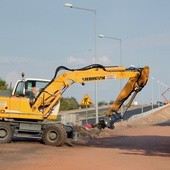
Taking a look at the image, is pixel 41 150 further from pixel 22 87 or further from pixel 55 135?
pixel 22 87

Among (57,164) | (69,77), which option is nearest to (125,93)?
(69,77)

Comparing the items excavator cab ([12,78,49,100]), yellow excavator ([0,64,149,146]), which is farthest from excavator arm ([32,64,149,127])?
excavator cab ([12,78,49,100])

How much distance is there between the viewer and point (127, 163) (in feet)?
56.5

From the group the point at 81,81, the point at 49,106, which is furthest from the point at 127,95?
the point at 49,106

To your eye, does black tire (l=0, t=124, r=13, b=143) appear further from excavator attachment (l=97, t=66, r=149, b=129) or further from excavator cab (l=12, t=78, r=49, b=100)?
excavator attachment (l=97, t=66, r=149, b=129)

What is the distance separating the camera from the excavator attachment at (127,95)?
23.9 meters

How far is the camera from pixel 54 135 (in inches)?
982

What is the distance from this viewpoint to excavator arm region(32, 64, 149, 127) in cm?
2461

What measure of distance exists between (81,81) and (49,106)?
2.07 m

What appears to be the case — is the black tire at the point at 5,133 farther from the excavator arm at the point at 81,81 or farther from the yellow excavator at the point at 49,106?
the excavator arm at the point at 81,81

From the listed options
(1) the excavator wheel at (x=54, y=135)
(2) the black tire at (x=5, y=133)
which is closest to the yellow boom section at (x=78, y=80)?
(1) the excavator wheel at (x=54, y=135)

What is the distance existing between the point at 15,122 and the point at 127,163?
30.3 feet

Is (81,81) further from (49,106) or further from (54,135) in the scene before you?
(54,135)

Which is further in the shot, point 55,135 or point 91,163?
point 55,135
